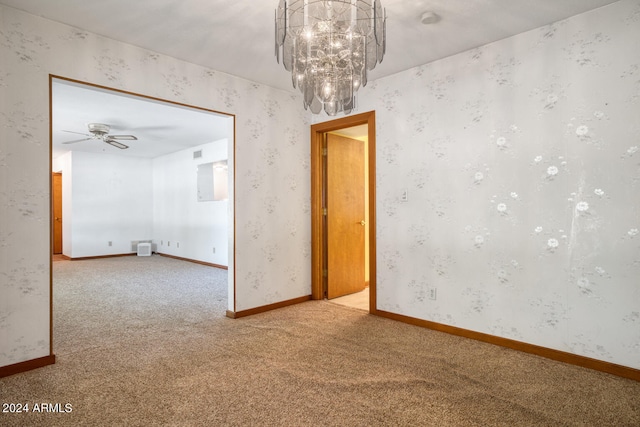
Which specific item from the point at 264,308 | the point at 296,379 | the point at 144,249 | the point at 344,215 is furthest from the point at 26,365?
the point at 144,249

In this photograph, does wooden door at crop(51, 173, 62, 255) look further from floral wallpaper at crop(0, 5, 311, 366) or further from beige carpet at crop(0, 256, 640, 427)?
floral wallpaper at crop(0, 5, 311, 366)

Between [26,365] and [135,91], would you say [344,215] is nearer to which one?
[135,91]

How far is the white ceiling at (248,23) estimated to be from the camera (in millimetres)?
2471

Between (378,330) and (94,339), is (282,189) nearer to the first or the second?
(378,330)

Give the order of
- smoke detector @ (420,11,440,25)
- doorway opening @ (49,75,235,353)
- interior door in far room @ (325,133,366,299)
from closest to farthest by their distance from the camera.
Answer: smoke detector @ (420,11,440,25), interior door in far room @ (325,133,366,299), doorway opening @ (49,75,235,353)

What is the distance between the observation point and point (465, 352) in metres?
2.85

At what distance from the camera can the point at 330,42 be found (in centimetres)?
198

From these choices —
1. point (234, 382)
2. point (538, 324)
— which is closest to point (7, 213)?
point (234, 382)

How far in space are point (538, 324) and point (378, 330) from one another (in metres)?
1.33

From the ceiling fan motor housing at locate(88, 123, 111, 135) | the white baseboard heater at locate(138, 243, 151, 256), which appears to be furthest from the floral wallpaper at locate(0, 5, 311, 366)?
the white baseboard heater at locate(138, 243, 151, 256)

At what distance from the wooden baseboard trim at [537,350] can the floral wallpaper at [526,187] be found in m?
0.05

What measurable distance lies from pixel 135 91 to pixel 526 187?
11.2 feet

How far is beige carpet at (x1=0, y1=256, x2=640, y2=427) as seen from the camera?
1956mm

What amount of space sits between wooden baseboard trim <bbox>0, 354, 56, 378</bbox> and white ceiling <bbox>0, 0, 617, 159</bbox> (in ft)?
8.24
